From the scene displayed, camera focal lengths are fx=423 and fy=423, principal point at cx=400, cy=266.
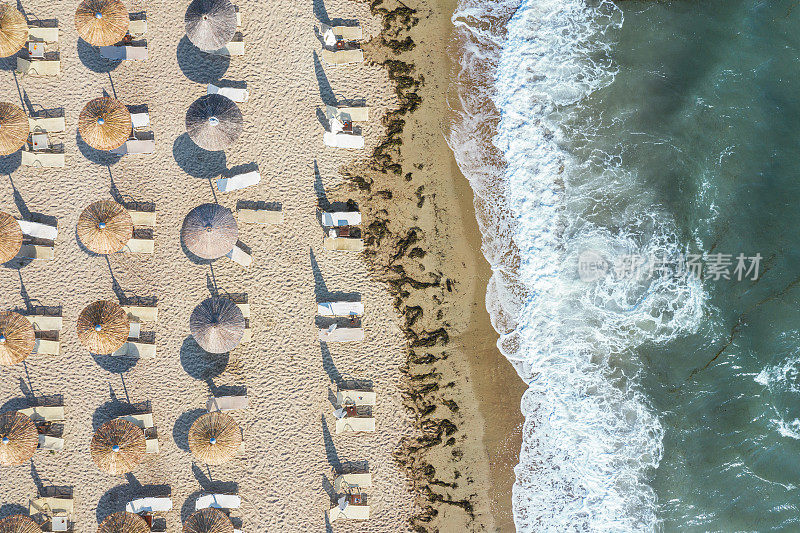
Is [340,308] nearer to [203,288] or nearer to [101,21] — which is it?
[203,288]

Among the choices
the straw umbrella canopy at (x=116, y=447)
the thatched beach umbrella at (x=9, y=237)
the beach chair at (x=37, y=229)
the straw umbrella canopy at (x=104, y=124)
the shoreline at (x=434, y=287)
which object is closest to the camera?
the straw umbrella canopy at (x=116, y=447)

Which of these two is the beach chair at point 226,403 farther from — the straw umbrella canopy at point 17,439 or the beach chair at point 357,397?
the straw umbrella canopy at point 17,439

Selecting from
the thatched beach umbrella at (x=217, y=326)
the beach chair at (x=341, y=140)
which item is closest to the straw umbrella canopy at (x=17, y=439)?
the thatched beach umbrella at (x=217, y=326)

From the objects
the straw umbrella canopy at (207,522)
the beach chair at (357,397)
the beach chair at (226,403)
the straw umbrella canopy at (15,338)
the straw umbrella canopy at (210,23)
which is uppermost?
the straw umbrella canopy at (210,23)

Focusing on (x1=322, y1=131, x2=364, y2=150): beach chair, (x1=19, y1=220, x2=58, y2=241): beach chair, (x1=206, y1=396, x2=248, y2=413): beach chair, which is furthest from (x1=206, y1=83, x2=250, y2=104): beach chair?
(x1=206, y1=396, x2=248, y2=413): beach chair

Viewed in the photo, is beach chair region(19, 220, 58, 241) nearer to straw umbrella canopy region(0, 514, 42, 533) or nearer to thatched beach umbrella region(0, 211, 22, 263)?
thatched beach umbrella region(0, 211, 22, 263)

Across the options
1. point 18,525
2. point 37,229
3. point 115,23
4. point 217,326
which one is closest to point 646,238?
point 217,326
